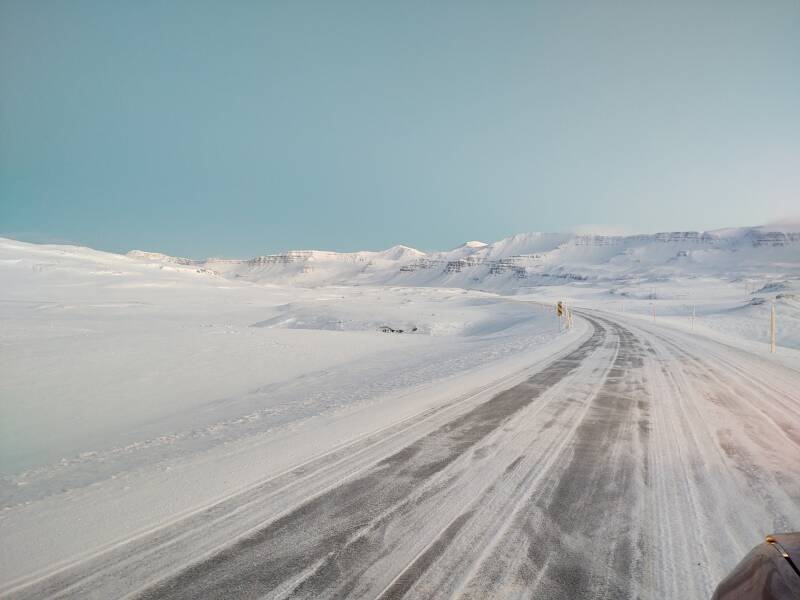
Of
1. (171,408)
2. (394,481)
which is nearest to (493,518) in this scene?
(394,481)

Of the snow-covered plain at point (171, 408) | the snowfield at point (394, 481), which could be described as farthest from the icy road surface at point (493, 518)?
the snow-covered plain at point (171, 408)

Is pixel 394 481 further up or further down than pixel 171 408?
further up

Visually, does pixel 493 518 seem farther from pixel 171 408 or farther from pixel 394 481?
pixel 171 408

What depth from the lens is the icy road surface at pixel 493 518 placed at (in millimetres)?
2443

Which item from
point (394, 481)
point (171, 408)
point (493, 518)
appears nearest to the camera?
point (493, 518)

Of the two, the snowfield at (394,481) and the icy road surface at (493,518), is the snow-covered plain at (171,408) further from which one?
the icy road surface at (493,518)

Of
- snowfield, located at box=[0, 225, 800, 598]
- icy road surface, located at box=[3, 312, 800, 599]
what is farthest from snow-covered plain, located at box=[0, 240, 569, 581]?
icy road surface, located at box=[3, 312, 800, 599]

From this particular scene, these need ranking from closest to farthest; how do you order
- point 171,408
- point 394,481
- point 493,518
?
1. point 493,518
2. point 394,481
3. point 171,408

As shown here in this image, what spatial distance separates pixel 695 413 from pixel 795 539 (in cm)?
558

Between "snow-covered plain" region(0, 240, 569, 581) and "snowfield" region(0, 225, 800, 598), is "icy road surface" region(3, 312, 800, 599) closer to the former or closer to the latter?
"snowfield" region(0, 225, 800, 598)

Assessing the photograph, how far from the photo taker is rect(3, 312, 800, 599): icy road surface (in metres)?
2.44

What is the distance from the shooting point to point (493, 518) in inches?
124

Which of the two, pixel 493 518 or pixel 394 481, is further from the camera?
pixel 394 481

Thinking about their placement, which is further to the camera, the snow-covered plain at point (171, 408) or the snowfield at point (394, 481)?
the snow-covered plain at point (171, 408)
